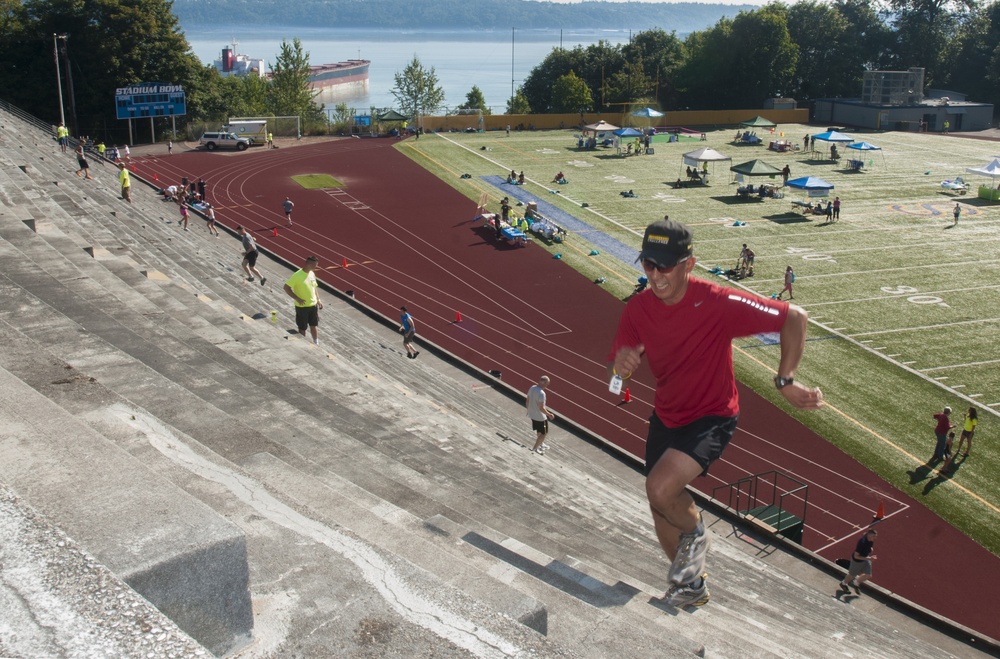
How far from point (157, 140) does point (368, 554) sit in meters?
62.0

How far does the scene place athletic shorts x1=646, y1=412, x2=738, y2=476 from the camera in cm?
558

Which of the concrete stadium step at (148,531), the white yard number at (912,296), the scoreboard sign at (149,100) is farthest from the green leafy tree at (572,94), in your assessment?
the concrete stadium step at (148,531)

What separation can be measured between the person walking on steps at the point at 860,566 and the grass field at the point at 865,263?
366 centimetres

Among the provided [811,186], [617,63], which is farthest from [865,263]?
[617,63]

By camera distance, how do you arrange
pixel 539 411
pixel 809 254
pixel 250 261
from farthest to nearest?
pixel 809 254 < pixel 250 261 < pixel 539 411

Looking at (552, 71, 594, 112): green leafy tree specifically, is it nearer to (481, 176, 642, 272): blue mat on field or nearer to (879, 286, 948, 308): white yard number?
(481, 176, 642, 272): blue mat on field

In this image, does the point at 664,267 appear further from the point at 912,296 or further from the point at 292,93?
the point at 292,93

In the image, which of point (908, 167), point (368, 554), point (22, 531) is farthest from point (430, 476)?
point (908, 167)

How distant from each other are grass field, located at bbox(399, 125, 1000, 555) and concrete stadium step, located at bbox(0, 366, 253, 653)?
54.0 feet

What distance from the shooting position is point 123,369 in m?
9.80

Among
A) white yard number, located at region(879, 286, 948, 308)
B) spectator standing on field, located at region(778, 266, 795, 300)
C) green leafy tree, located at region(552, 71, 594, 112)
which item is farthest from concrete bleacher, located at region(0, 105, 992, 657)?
green leafy tree, located at region(552, 71, 594, 112)

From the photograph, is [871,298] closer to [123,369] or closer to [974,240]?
[974,240]

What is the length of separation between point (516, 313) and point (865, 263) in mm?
15185

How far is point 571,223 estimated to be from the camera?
140 feet
